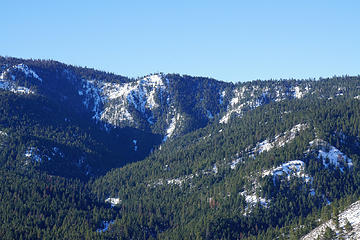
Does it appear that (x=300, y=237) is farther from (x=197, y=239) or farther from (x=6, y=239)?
(x=6, y=239)

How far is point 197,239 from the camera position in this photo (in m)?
199

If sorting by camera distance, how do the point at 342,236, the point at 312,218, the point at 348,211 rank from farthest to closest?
1. the point at 312,218
2. the point at 348,211
3. the point at 342,236

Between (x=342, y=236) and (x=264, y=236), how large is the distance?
140ft

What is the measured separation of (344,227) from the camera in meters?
162

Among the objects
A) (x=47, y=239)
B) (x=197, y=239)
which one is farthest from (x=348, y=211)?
(x=47, y=239)

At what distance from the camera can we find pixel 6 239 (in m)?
194

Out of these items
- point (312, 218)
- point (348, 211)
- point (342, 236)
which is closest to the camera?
point (342, 236)

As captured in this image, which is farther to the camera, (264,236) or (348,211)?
(264,236)

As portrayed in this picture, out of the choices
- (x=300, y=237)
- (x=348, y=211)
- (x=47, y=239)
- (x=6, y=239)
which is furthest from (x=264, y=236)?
(x=6, y=239)

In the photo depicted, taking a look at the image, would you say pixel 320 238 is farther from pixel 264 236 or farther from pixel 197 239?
pixel 197 239

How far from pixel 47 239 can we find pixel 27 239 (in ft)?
26.5

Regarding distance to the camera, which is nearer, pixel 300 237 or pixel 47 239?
pixel 300 237

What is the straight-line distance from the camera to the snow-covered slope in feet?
505

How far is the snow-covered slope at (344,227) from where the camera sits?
154m
